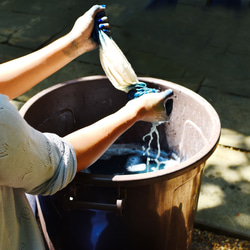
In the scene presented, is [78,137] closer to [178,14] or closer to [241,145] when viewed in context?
→ [241,145]

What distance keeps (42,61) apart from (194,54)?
3077 millimetres

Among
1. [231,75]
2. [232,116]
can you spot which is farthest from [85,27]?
[231,75]

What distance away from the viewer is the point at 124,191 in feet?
5.29

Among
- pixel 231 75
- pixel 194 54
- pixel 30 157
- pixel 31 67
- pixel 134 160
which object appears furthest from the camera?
pixel 194 54

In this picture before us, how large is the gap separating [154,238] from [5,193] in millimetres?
716

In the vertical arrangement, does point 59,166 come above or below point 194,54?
above

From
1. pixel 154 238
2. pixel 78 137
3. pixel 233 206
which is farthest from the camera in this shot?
pixel 233 206

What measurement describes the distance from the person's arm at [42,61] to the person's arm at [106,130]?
471 mm

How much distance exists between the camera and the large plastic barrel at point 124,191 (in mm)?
1622

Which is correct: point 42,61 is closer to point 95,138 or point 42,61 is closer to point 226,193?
point 95,138

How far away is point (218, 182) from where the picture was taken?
2.95 meters

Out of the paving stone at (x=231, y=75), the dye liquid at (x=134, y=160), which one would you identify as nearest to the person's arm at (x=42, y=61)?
the dye liquid at (x=134, y=160)

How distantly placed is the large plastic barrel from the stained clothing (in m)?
0.18

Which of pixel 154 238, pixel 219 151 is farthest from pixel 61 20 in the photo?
pixel 154 238
